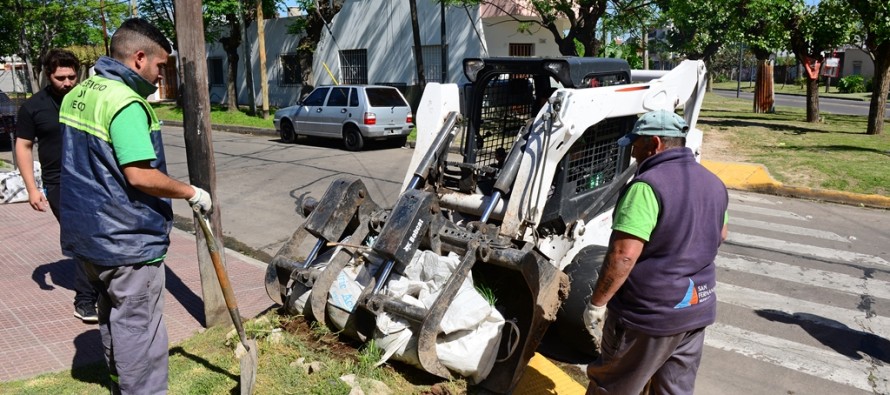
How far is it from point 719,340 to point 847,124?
16706 mm

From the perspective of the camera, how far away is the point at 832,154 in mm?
12781

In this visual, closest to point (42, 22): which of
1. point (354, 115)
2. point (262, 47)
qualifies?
point (262, 47)

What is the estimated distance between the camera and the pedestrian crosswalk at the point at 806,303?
4.81 meters

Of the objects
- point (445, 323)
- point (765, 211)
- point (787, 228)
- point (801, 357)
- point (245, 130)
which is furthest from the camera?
point (245, 130)

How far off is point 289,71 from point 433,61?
7569 mm

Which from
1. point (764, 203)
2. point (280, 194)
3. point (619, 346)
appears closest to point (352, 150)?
point (280, 194)

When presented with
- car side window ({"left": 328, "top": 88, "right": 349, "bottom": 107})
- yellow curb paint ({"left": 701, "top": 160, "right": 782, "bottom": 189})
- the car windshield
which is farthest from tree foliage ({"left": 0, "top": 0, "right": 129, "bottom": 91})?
yellow curb paint ({"left": 701, "top": 160, "right": 782, "bottom": 189})

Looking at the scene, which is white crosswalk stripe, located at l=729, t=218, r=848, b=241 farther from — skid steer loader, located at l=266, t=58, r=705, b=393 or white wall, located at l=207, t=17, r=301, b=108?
white wall, located at l=207, t=17, r=301, b=108

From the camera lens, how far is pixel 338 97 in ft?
55.3

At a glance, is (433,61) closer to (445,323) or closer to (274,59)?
(274,59)

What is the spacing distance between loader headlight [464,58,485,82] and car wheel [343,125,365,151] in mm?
10380

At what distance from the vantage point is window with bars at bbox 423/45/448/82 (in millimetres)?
22453

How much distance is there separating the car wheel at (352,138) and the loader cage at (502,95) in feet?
33.0

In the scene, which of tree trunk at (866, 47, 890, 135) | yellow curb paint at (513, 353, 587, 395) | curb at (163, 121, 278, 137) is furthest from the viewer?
curb at (163, 121, 278, 137)
